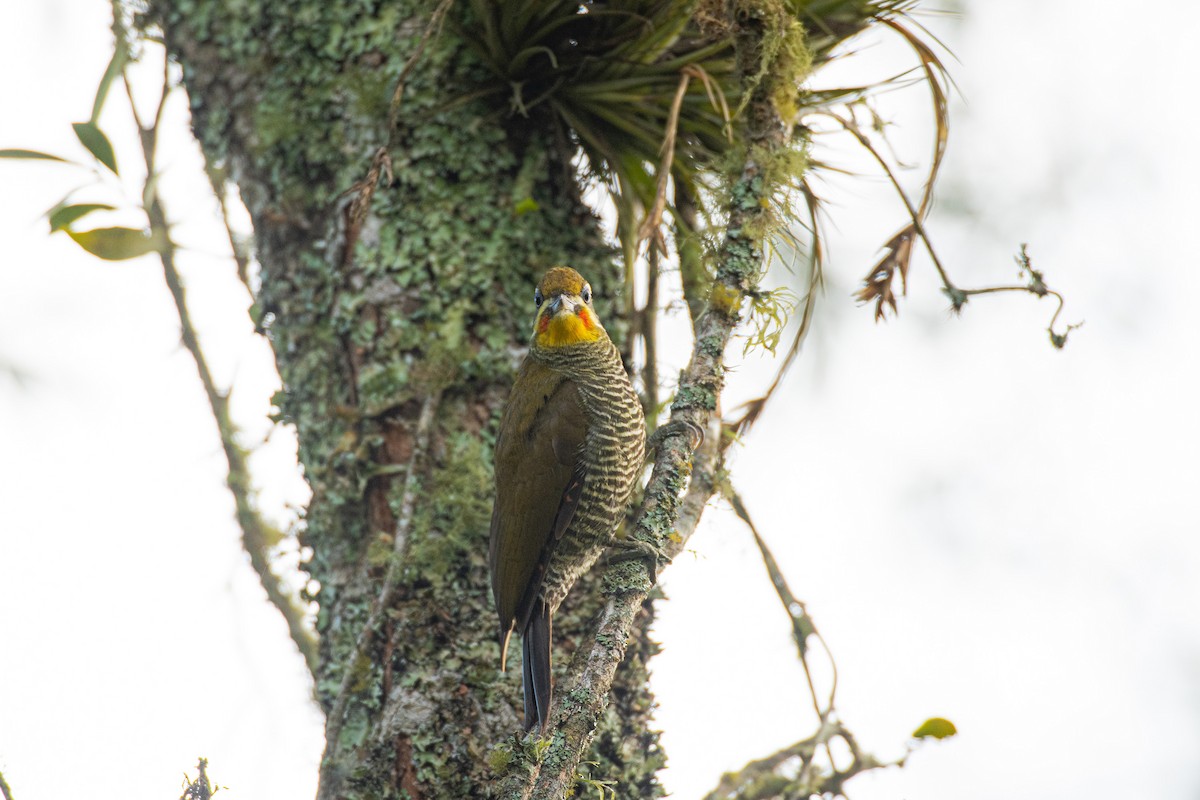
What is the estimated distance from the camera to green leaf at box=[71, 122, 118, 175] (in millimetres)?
3551

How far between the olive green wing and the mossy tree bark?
3.7 inches

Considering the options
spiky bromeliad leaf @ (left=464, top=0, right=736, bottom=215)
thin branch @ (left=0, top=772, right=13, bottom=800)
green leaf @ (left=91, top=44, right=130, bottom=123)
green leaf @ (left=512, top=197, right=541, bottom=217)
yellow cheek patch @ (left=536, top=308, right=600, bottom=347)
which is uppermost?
green leaf @ (left=91, top=44, right=130, bottom=123)

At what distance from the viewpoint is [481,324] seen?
3.06 meters

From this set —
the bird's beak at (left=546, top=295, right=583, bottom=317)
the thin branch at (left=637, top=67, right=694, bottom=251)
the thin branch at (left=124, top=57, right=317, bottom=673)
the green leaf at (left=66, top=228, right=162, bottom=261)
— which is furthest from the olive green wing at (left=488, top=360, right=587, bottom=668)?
the green leaf at (left=66, top=228, right=162, bottom=261)

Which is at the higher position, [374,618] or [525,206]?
[525,206]

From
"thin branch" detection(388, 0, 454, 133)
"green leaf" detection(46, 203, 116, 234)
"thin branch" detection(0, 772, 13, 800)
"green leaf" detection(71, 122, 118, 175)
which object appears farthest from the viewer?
"green leaf" detection(71, 122, 118, 175)

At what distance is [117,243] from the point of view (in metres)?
3.52

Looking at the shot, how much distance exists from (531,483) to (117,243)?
5.23 feet

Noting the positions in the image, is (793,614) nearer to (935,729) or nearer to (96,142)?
(935,729)

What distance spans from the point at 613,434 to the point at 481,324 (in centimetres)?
46

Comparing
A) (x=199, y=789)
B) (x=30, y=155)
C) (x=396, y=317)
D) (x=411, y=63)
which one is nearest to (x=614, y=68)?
(x=411, y=63)

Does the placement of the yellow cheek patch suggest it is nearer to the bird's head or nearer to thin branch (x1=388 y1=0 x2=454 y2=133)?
the bird's head

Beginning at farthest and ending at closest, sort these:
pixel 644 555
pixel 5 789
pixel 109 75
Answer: pixel 109 75
pixel 644 555
pixel 5 789

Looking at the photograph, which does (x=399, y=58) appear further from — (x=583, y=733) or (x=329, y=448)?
(x=583, y=733)
